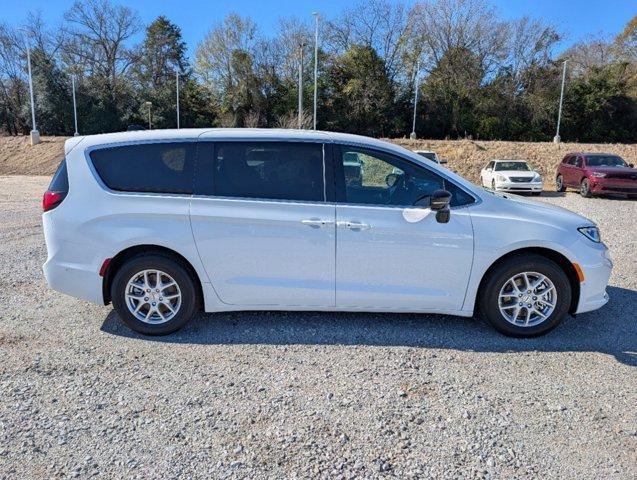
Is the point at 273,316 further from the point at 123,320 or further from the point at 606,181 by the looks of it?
the point at 606,181

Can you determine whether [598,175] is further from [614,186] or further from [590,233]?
[590,233]

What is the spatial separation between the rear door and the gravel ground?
466 millimetres

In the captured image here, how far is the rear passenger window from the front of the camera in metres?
4.22

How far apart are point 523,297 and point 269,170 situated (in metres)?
2.48

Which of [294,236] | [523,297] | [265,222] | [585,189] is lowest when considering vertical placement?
[585,189]

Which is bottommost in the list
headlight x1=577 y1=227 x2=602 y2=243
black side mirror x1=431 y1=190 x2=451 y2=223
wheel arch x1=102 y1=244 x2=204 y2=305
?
wheel arch x1=102 y1=244 x2=204 y2=305

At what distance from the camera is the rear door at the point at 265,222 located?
412 cm

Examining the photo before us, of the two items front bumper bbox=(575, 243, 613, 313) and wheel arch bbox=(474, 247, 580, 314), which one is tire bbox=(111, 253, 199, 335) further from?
front bumper bbox=(575, 243, 613, 313)

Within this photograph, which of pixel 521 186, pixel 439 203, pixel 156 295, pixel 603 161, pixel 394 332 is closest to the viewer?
pixel 439 203

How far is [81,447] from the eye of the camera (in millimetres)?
2707

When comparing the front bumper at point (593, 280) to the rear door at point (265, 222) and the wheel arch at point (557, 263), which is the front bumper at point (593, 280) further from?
the rear door at point (265, 222)

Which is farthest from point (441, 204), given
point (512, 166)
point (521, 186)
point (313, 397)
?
point (512, 166)

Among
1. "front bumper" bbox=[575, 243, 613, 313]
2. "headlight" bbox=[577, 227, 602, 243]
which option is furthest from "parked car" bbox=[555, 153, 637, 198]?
"front bumper" bbox=[575, 243, 613, 313]

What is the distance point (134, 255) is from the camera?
13.9 ft
